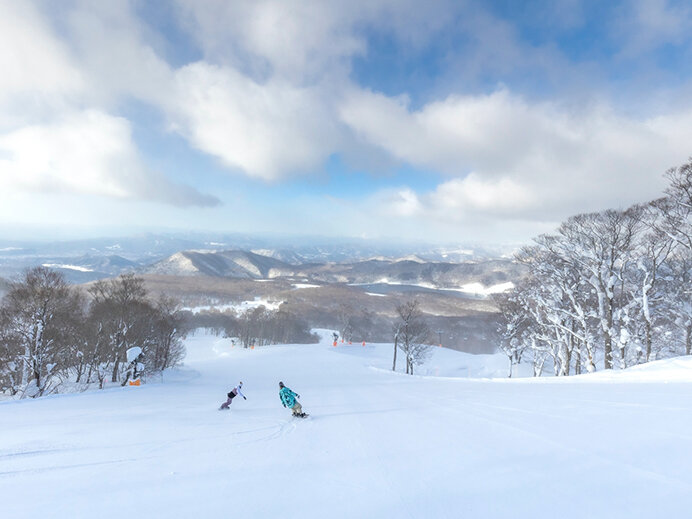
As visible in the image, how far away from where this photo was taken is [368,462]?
5125mm

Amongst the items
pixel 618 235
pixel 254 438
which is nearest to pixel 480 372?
pixel 618 235

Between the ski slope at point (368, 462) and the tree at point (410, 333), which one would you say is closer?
the ski slope at point (368, 462)

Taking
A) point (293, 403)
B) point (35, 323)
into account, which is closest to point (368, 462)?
point (293, 403)

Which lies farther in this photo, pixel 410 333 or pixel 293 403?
pixel 410 333

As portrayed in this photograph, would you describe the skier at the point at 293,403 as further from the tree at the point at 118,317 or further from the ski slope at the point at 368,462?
the tree at the point at 118,317

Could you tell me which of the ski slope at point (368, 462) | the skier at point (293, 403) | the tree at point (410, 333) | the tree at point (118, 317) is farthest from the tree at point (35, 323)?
the tree at point (410, 333)

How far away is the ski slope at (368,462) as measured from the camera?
3627 mm

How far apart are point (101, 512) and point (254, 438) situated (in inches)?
136

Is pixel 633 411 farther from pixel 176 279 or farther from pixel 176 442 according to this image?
pixel 176 279

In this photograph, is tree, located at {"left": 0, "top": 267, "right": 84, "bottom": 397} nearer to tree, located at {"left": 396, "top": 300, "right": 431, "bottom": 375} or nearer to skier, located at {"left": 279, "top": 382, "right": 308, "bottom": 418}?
skier, located at {"left": 279, "top": 382, "right": 308, "bottom": 418}

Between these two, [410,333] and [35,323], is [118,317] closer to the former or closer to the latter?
[35,323]

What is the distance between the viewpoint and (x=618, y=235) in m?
16.9

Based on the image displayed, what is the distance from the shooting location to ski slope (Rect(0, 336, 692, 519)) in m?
3.63

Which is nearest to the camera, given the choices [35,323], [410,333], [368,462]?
[368,462]
